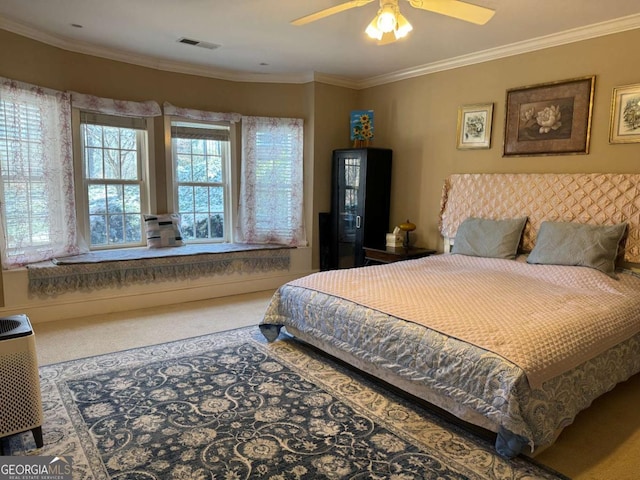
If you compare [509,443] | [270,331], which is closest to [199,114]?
[270,331]

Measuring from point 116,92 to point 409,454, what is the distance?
442 centimetres

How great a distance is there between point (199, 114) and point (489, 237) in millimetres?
3455

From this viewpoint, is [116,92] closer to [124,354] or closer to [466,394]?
[124,354]

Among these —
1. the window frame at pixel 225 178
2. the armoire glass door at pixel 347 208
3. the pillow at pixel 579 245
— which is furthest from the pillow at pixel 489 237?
the window frame at pixel 225 178

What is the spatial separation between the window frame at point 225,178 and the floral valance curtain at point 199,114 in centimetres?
5

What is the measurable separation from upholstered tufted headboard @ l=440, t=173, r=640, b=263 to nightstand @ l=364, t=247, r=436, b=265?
12.9 inches

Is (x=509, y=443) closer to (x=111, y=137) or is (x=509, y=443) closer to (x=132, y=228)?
(x=132, y=228)

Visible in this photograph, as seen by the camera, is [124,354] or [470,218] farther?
[470,218]

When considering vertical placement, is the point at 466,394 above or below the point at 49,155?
below

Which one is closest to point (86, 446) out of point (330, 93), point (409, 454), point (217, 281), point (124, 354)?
point (124, 354)

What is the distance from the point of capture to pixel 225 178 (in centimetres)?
547

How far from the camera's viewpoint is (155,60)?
4.75 m

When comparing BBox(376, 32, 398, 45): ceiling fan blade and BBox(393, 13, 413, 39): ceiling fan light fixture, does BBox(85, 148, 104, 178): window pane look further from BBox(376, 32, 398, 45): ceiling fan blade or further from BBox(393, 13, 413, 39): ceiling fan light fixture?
BBox(393, 13, 413, 39): ceiling fan light fixture

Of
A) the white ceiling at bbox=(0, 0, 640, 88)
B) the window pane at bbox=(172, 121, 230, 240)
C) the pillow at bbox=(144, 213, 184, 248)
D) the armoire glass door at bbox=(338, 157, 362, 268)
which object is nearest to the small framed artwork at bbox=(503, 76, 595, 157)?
the white ceiling at bbox=(0, 0, 640, 88)
